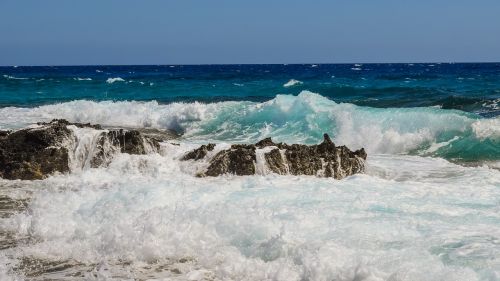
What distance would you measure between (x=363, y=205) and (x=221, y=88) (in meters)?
32.0

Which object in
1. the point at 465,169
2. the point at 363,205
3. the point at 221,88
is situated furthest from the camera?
the point at 221,88

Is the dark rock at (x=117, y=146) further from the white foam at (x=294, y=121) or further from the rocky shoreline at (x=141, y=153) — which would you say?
the white foam at (x=294, y=121)

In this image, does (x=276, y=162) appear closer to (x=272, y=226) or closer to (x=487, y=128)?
(x=272, y=226)

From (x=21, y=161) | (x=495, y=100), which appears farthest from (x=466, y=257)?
(x=495, y=100)

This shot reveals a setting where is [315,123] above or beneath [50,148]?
beneath

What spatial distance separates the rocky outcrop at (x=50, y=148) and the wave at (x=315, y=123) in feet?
19.7

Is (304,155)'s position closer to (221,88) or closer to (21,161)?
(21,161)

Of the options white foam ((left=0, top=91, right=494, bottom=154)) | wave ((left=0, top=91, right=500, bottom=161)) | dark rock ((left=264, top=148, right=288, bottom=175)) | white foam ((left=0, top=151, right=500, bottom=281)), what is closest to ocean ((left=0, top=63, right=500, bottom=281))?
white foam ((left=0, top=151, right=500, bottom=281))

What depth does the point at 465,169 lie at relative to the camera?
1080 cm

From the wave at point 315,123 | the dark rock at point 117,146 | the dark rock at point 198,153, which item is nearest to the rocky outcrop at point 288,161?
the dark rock at point 198,153

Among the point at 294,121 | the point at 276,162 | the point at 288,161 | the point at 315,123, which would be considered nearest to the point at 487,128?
the point at 315,123

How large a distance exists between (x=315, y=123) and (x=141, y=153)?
7506mm

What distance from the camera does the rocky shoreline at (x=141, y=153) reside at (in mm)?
9398

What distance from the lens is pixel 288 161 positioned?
9.50m
